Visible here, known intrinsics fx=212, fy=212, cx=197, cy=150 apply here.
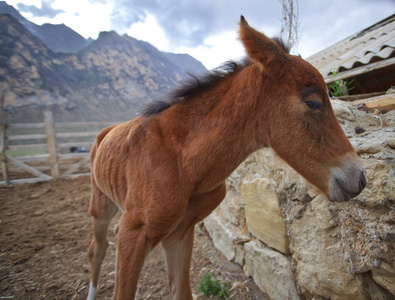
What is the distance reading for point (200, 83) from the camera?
1579mm

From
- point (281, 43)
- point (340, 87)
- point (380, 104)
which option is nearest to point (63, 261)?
point (281, 43)

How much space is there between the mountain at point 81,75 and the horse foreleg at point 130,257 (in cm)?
2098

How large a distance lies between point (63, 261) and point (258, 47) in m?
3.83

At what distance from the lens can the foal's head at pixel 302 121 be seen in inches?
46.8

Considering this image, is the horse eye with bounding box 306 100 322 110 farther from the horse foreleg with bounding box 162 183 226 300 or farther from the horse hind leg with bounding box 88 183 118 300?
the horse hind leg with bounding box 88 183 118 300

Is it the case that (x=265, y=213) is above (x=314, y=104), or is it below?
below

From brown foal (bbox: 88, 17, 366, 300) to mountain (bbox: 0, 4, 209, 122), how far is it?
2072 cm

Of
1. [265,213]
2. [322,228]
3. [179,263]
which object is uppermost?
[322,228]

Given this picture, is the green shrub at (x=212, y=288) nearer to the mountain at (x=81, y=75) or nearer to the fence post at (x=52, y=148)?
the fence post at (x=52, y=148)

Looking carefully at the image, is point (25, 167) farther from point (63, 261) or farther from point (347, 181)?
point (347, 181)

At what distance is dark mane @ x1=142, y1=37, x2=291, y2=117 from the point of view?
1.53m

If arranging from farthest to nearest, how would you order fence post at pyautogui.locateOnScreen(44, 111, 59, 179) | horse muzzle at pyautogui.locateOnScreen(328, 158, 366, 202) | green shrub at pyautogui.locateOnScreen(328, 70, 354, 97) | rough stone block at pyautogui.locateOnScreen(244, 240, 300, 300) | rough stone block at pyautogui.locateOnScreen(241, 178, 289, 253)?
fence post at pyautogui.locateOnScreen(44, 111, 59, 179) < green shrub at pyautogui.locateOnScreen(328, 70, 354, 97) < rough stone block at pyautogui.locateOnScreen(241, 178, 289, 253) < rough stone block at pyautogui.locateOnScreen(244, 240, 300, 300) < horse muzzle at pyautogui.locateOnScreen(328, 158, 366, 202)

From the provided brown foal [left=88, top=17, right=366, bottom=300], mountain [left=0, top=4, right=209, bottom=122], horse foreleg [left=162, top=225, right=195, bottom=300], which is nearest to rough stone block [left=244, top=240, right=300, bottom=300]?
horse foreleg [left=162, top=225, right=195, bottom=300]

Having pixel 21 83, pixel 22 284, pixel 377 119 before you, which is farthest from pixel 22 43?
pixel 377 119
